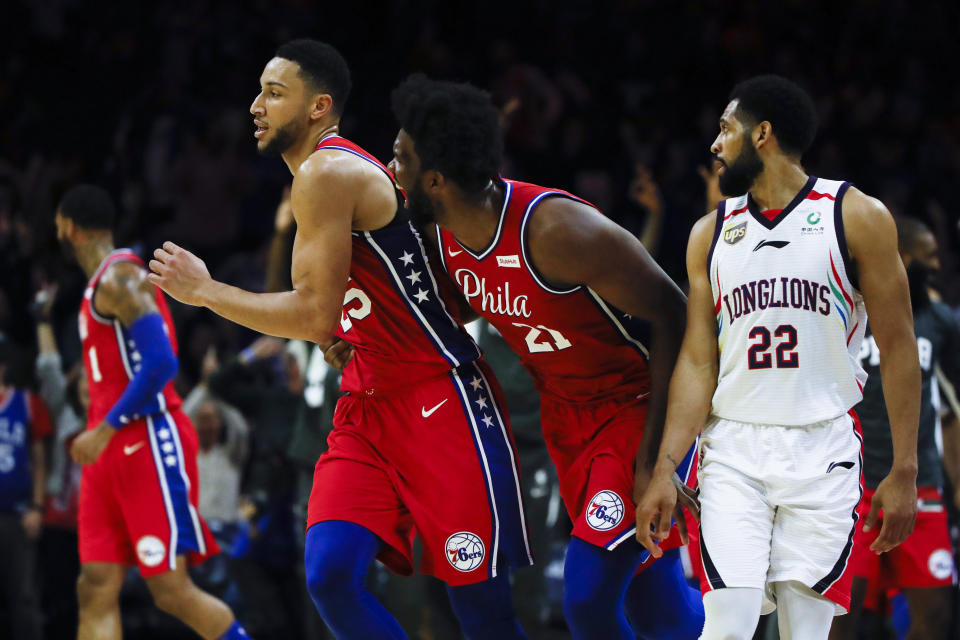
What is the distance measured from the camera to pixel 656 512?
351 centimetres

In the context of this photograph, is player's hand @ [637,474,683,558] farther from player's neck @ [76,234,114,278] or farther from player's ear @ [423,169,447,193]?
player's neck @ [76,234,114,278]

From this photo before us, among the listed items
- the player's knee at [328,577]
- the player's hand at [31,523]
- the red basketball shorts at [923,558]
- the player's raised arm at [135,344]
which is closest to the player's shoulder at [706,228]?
the player's knee at [328,577]

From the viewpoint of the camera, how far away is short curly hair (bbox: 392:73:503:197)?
3641 mm

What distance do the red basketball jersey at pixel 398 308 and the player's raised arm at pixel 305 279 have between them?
0.18 m

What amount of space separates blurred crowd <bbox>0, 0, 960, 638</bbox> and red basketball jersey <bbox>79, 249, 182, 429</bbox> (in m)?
1.66

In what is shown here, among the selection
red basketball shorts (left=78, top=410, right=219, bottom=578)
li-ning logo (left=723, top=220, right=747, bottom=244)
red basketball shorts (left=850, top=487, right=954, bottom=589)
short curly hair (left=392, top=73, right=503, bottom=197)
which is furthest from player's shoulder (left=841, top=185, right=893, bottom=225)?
red basketball shorts (left=78, top=410, right=219, bottom=578)

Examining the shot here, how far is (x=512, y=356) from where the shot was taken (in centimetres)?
676

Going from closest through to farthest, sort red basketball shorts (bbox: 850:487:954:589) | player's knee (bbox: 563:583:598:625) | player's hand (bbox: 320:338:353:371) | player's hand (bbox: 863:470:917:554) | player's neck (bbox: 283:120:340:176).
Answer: player's hand (bbox: 863:470:917:554), player's knee (bbox: 563:583:598:625), player's neck (bbox: 283:120:340:176), player's hand (bbox: 320:338:353:371), red basketball shorts (bbox: 850:487:954:589)

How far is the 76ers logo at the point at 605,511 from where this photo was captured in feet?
11.9

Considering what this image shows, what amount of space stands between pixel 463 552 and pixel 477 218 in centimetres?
101

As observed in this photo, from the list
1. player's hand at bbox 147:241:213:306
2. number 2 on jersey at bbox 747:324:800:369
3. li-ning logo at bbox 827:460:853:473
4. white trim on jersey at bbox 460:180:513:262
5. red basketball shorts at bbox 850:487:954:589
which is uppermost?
white trim on jersey at bbox 460:180:513:262

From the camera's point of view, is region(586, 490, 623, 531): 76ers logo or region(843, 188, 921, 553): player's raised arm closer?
region(843, 188, 921, 553): player's raised arm

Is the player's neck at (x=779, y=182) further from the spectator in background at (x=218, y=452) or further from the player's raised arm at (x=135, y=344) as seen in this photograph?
the spectator in background at (x=218, y=452)

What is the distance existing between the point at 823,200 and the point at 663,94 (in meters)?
7.18
